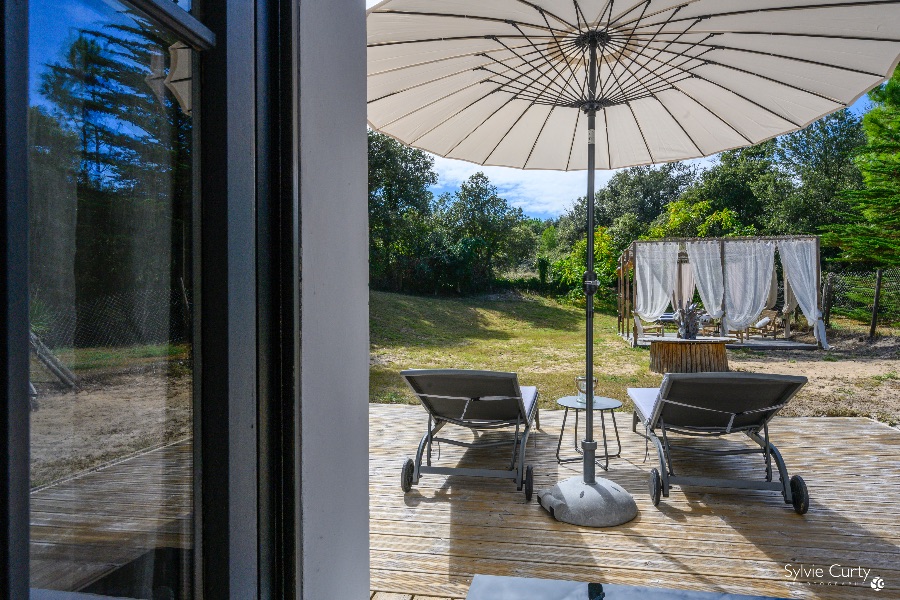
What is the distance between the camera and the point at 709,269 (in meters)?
10.3

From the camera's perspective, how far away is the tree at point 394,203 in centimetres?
1437

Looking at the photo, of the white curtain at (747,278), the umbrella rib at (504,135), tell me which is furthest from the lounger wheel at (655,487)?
the white curtain at (747,278)

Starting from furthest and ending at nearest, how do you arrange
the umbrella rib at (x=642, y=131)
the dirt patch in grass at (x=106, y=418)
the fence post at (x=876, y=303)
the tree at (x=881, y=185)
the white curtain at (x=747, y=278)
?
1. the fence post at (x=876, y=303)
2. the tree at (x=881, y=185)
3. the white curtain at (x=747, y=278)
4. the umbrella rib at (x=642, y=131)
5. the dirt patch in grass at (x=106, y=418)

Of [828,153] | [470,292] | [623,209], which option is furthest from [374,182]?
[828,153]

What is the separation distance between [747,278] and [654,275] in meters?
1.65

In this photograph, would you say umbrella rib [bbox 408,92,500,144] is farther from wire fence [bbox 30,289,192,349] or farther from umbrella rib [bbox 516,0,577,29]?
wire fence [bbox 30,289,192,349]

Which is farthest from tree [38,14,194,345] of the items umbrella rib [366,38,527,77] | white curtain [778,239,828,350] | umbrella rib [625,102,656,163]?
white curtain [778,239,828,350]

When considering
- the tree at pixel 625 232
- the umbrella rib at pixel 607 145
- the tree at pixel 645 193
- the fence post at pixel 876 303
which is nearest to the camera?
the umbrella rib at pixel 607 145

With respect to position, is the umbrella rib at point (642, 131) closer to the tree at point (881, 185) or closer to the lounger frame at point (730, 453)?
the lounger frame at point (730, 453)


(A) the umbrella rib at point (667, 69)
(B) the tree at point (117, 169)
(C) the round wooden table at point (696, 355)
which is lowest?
(C) the round wooden table at point (696, 355)

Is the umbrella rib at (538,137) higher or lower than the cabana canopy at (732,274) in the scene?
higher

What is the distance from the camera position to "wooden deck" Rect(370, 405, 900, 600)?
2.21 metres

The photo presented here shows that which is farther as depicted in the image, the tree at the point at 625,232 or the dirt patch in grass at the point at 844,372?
the tree at the point at 625,232

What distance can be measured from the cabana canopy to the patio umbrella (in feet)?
23.7
